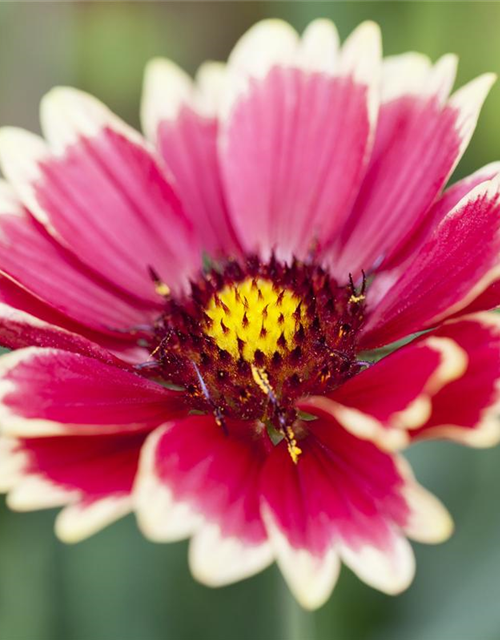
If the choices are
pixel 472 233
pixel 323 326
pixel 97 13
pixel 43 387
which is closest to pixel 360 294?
pixel 323 326

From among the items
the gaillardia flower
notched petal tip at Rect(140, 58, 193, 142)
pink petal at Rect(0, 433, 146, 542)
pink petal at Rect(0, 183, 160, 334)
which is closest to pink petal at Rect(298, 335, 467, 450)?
the gaillardia flower

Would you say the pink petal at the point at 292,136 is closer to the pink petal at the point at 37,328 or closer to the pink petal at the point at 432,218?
the pink petal at the point at 432,218

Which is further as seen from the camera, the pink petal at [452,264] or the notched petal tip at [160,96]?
the notched petal tip at [160,96]

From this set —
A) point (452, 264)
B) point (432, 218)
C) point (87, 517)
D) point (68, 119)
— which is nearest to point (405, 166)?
point (432, 218)

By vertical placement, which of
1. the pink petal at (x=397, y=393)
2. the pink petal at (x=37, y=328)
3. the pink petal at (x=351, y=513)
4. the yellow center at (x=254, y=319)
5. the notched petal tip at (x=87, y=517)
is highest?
the pink petal at (x=397, y=393)

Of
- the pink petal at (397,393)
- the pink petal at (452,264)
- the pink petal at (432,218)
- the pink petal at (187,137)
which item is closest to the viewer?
the pink petal at (397,393)

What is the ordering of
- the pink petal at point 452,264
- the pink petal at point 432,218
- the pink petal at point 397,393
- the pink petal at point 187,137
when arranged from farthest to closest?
the pink petal at point 187,137 → the pink petal at point 432,218 → the pink petal at point 452,264 → the pink petal at point 397,393

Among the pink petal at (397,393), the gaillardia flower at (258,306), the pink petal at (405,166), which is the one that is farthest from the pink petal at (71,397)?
the pink petal at (405,166)

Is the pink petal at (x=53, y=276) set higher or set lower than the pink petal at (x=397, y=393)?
lower

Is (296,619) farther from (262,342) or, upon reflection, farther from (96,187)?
(96,187)
